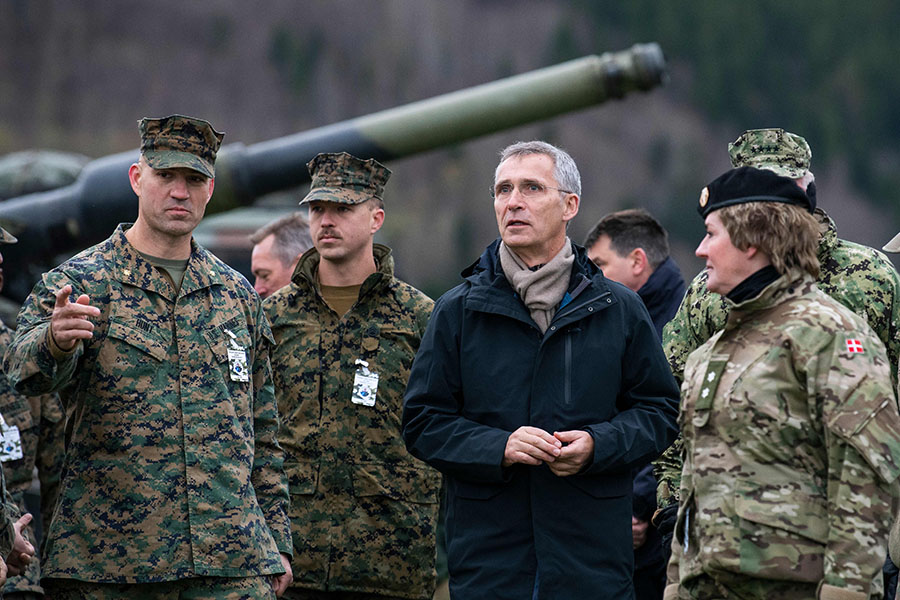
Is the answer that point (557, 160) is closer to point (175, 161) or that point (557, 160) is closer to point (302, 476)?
point (175, 161)

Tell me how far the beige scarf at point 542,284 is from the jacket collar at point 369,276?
3.74 feet

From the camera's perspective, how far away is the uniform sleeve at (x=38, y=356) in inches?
152

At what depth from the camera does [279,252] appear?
640 centimetres

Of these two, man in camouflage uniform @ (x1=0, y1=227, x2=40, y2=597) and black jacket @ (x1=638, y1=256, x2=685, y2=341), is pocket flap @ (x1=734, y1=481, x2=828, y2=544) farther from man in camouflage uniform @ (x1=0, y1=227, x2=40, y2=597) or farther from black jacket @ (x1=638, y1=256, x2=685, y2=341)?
black jacket @ (x1=638, y1=256, x2=685, y2=341)

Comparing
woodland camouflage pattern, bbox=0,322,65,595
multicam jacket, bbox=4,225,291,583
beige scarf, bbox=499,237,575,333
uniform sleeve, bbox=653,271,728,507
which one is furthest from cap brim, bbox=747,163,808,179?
woodland camouflage pattern, bbox=0,322,65,595

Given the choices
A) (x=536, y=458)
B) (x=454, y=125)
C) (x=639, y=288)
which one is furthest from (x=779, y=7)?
(x=536, y=458)

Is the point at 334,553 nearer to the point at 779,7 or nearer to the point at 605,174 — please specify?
the point at 605,174

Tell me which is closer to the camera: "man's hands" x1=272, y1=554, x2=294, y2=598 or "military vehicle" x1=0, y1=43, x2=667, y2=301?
"man's hands" x1=272, y1=554, x2=294, y2=598

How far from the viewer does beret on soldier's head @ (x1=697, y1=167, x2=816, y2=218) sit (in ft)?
11.8

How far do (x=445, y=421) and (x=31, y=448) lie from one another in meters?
2.37

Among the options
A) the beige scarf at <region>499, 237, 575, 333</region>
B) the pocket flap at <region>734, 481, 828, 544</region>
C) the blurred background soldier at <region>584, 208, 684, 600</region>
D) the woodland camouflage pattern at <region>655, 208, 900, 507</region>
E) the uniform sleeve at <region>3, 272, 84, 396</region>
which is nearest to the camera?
the pocket flap at <region>734, 481, 828, 544</region>

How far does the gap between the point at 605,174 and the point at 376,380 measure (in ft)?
31.7

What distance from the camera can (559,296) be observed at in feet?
13.5

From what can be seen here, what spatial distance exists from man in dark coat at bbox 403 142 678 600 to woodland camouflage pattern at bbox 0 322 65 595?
6.60ft
